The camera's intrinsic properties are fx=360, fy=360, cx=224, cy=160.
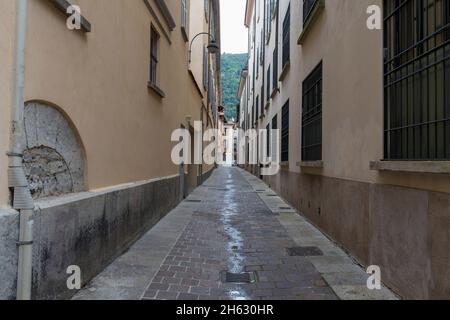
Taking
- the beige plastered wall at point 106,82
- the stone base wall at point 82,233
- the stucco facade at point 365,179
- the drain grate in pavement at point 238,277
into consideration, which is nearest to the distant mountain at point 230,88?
the stucco facade at point 365,179

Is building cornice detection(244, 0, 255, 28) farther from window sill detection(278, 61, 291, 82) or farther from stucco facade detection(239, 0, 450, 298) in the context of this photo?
stucco facade detection(239, 0, 450, 298)

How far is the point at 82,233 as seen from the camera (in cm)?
375

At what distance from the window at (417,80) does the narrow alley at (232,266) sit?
1.56m

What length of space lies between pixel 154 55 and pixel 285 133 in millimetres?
5650

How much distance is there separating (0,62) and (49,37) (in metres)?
0.79

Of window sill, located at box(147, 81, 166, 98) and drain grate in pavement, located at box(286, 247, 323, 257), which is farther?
window sill, located at box(147, 81, 166, 98)

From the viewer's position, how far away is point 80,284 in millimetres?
3674

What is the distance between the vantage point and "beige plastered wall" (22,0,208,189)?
3170 mm

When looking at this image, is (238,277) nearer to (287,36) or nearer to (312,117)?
(312,117)

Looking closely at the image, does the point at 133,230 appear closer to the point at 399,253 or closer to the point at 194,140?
the point at 399,253

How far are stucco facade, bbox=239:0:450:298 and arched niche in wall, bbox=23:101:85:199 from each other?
130 inches

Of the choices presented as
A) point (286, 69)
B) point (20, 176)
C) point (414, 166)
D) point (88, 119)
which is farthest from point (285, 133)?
point (20, 176)

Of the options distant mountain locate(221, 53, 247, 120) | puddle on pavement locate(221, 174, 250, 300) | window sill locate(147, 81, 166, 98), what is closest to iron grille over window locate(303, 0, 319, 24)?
window sill locate(147, 81, 166, 98)
